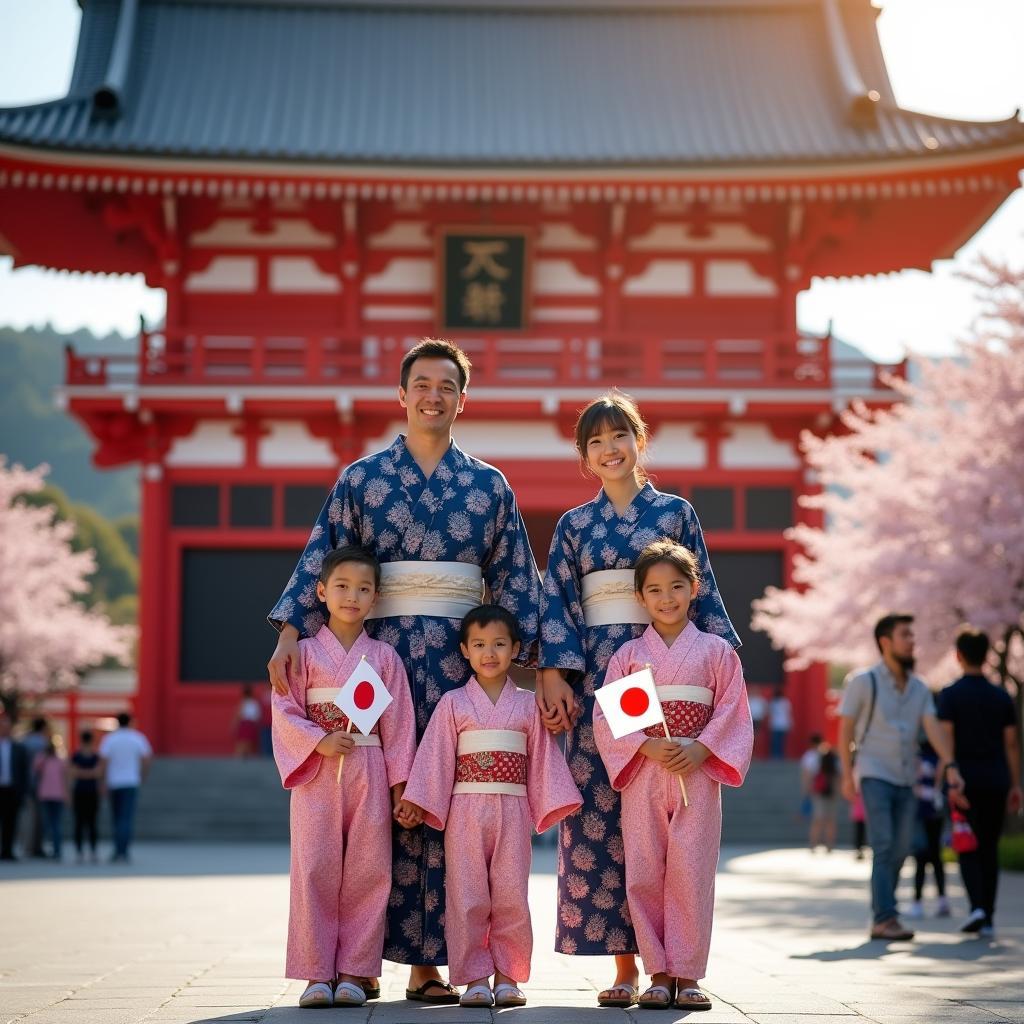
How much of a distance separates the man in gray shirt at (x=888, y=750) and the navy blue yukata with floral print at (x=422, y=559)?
3.29 meters

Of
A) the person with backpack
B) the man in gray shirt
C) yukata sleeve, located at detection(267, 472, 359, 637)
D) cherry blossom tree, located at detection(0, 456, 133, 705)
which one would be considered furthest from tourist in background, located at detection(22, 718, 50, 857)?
cherry blossom tree, located at detection(0, 456, 133, 705)

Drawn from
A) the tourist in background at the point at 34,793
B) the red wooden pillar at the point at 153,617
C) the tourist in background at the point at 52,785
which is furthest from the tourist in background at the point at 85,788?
the red wooden pillar at the point at 153,617

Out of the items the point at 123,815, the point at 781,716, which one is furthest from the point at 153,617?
the point at 781,716

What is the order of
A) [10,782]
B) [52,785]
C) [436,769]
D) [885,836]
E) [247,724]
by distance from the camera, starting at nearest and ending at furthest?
[436,769] < [885,836] < [10,782] < [52,785] < [247,724]

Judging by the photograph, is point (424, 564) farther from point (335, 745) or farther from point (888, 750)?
point (888, 750)

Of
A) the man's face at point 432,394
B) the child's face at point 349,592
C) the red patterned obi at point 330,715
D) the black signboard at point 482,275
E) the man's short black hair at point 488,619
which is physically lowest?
the red patterned obi at point 330,715

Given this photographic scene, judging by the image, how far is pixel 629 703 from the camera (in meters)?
5.16

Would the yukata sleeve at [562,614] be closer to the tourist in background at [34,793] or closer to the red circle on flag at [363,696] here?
the red circle on flag at [363,696]

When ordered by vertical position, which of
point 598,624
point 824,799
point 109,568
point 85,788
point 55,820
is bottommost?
point 55,820

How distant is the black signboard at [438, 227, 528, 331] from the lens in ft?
68.6

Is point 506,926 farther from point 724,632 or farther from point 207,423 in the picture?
point 207,423

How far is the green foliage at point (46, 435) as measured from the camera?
8694 centimetres

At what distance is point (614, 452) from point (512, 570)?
53 cm

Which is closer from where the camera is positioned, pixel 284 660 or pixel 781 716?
pixel 284 660
